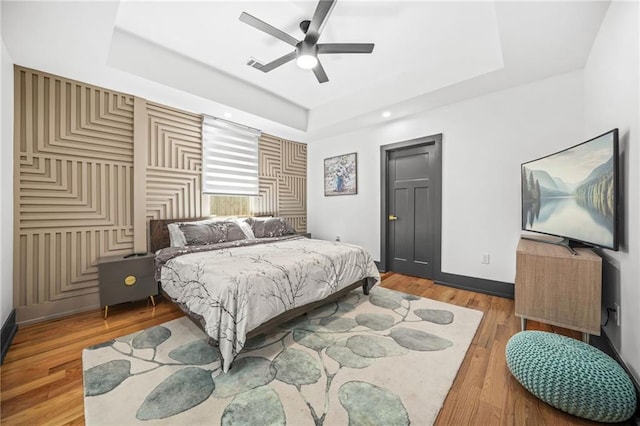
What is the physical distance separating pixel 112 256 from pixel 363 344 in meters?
3.04

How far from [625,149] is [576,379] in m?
1.49

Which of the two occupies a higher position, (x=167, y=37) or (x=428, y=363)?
(x=167, y=37)

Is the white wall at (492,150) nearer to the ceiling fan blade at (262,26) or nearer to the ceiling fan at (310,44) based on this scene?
the ceiling fan at (310,44)

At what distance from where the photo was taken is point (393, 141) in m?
4.16

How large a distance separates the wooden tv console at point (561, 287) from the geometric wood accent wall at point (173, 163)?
13.1ft

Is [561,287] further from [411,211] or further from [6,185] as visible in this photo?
[6,185]

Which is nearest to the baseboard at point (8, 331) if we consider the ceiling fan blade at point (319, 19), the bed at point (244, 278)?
the bed at point (244, 278)

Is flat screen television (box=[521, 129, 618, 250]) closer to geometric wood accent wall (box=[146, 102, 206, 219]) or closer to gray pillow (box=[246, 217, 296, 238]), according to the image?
gray pillow (box=[246, 217, 296, 238])

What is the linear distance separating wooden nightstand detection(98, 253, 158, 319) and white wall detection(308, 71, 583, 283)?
3.86 meters

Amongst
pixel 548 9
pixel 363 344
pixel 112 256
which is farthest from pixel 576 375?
pixel 112 256

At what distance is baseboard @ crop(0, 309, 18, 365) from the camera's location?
198 centimetres

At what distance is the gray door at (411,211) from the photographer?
12.7 feet

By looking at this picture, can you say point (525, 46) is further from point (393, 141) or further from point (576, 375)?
point (576, 375)

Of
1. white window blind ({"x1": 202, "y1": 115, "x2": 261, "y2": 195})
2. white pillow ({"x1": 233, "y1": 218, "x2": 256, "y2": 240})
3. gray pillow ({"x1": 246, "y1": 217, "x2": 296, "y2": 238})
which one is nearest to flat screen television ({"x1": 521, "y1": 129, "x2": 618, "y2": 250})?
gray pillow ({"x1": 246, "y1": 217, "x2": 296, "y2": 238})
